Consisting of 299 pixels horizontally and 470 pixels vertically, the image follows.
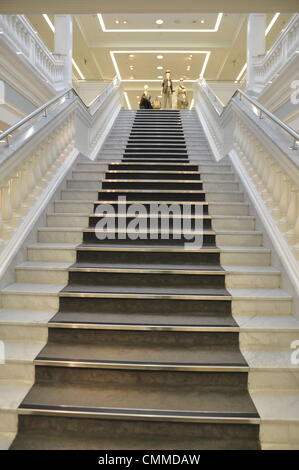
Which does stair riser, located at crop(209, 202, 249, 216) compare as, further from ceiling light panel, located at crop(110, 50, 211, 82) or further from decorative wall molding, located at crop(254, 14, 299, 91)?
ceiling light panel, located at crop(110, 50, 211, 82)

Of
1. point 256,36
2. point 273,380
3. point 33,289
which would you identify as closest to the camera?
point 273,380

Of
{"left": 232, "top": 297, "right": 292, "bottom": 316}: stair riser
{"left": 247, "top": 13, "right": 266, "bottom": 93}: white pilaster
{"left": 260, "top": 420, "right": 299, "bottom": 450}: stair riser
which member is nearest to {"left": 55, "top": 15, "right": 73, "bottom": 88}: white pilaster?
{"left": 247, "top": 13, "right": 266, "bottom": 93}: white pilaster

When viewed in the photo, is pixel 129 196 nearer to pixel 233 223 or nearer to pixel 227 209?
pixel 227 209

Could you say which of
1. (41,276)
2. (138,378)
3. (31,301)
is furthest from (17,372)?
(41,276)

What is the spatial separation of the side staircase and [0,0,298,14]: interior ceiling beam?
5.80 ft

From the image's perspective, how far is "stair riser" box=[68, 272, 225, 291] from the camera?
275 cm

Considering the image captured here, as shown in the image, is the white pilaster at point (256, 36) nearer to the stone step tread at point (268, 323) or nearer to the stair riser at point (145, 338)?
the stone step tread at point (268, 323)

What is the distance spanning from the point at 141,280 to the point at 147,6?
94.2 inches

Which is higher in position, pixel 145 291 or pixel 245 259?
pixel 245 259

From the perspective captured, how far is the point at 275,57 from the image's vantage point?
712 centimetres

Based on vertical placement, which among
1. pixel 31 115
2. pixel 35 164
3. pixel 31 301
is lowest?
pixel 31 301

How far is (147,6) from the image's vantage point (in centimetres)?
307

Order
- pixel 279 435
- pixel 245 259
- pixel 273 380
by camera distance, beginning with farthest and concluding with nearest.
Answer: pixel 245 259 → pixel 273 380 → pixel 279 435
